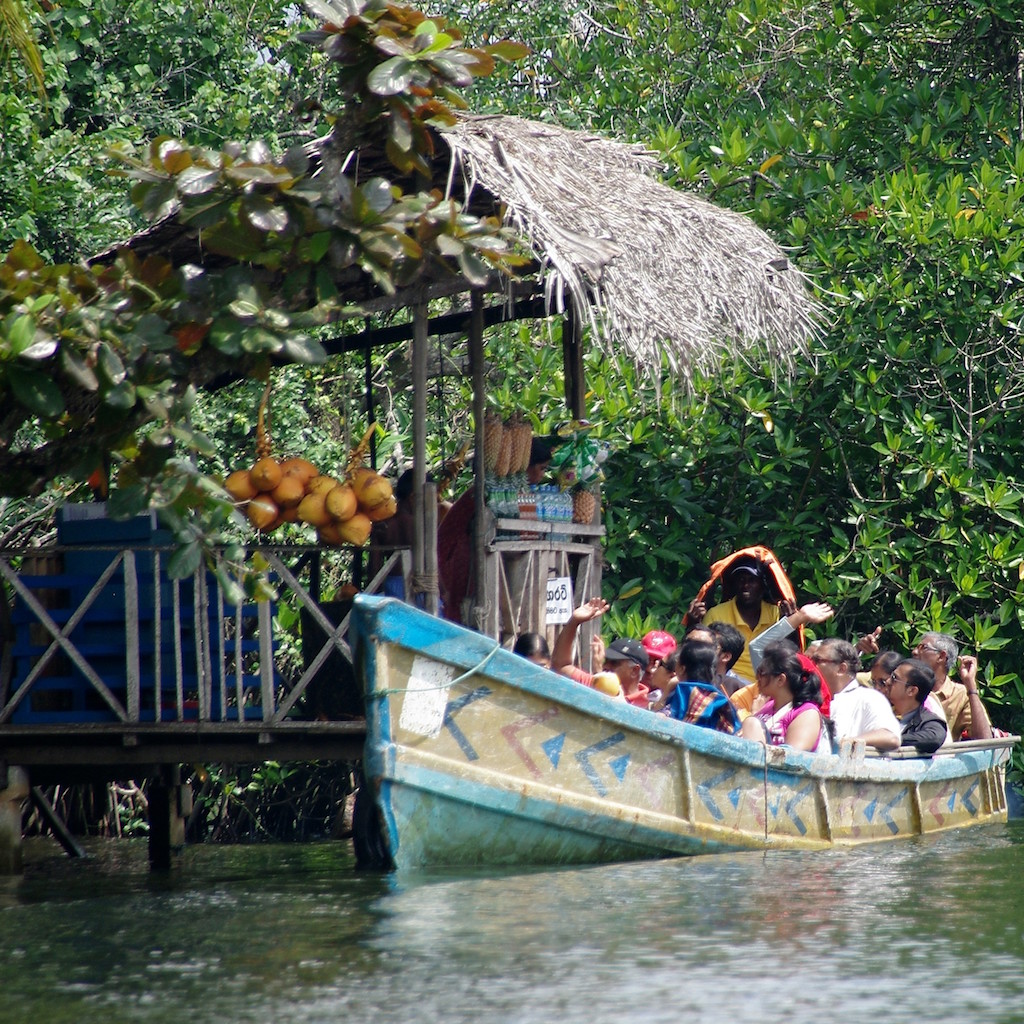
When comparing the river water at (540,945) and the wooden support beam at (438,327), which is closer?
the river water at (540,945)

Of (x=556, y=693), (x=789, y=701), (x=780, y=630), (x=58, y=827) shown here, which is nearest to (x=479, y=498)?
(x=556, y=693)

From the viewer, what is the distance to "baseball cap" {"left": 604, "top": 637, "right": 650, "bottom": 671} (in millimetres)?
9258

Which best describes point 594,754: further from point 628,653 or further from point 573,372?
point 573,372

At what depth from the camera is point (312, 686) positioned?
909 cm

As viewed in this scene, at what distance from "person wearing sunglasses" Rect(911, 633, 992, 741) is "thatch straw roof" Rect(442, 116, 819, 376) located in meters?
2.12

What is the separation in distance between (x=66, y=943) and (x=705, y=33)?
1044cm

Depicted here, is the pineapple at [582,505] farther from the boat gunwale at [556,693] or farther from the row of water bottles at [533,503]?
the boat gunwale at [556,693]

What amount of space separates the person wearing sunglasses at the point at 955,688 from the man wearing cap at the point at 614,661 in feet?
6.50

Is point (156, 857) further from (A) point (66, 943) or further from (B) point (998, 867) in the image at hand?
(B) point (998, 867)

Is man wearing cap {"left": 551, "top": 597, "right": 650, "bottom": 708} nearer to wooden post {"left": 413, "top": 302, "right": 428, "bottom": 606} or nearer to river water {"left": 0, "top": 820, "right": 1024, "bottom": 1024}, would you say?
wooden post {"left": 413, "top": 302, "right": 428, "bottom": 606}

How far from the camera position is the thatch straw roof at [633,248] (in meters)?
8.02

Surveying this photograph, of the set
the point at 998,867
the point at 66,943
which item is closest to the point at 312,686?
the point at 66,943

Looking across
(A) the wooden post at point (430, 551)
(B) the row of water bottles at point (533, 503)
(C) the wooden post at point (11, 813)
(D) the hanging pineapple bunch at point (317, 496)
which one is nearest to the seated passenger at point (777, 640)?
(B) the row of water bottles at point (533, 503)

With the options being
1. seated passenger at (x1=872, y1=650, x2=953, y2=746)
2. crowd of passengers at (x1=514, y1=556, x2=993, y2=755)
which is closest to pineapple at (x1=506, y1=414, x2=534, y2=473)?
crowd of passengers at (x1=514, y1=556, x2=993, y2=755)
